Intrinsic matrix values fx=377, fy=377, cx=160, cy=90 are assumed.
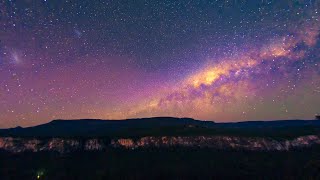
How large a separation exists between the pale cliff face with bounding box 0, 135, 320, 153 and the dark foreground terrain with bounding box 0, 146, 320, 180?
20.2ft

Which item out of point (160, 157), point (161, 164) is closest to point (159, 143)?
point (160, 157)

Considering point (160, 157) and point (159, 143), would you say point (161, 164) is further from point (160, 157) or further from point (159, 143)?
point (159, 143)

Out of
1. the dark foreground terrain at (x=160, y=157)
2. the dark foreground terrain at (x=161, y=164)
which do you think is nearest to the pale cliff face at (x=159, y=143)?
the dark foreground terrain at (x=160, y=157)

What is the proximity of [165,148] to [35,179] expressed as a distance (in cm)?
6570

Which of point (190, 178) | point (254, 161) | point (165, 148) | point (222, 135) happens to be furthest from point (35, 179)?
point (222, 135)

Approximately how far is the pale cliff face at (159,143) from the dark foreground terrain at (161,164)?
6146 millimetres

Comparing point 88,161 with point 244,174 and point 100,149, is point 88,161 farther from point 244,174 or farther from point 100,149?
point 244,174

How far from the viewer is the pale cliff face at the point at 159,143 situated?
173m

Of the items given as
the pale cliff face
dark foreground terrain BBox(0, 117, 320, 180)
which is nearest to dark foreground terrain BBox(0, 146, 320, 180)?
dark foreground terrain BBox(0, 117, 320, 180)

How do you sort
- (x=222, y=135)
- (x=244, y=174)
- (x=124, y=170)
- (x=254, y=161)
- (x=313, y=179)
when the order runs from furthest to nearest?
(x=222, y=135), (x=254, y=161), (x=124, y=170), (x=244, y=174), (x=313, y=179)

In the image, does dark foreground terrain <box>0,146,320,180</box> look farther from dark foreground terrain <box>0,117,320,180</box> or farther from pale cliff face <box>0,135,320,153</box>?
pale cliff face <box>0,135,320,153</box>

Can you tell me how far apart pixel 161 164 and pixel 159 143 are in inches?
1332

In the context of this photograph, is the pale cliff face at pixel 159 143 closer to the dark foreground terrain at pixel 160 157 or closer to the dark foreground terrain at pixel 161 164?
the dark foreground terrain at pixel 160 157

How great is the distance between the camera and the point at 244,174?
130750 mm
